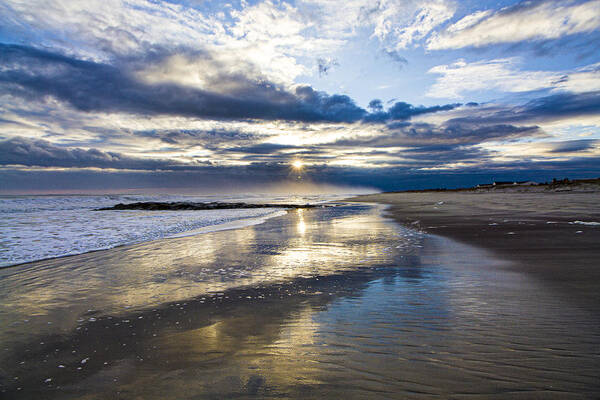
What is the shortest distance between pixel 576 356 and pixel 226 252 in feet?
30.9

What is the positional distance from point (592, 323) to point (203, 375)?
510 centimetres

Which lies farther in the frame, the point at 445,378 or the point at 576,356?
the point at 576,356

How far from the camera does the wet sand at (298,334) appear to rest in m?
3.05

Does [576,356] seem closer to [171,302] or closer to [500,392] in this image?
[500,392]

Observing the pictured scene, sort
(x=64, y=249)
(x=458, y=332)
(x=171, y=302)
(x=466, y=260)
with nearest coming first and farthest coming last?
(x=458, y=332)
(x=171, y=302)
(x=466, y=260)
(x=64, y=249)

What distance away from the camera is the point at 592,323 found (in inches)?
161

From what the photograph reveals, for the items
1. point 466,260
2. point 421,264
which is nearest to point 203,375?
point 421,264

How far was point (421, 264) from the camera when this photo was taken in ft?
26.8

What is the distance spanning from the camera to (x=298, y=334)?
4.26 meters

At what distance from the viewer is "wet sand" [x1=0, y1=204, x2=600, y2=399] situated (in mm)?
3055

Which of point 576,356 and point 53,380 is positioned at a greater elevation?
point 576,356

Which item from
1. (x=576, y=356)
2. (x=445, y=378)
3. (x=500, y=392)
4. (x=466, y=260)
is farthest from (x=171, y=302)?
(x=466, y=260)

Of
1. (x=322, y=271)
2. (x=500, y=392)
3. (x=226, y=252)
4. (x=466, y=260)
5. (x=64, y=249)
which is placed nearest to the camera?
(x=500, y=392)

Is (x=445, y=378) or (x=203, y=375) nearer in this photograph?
(x=445, y=378)
